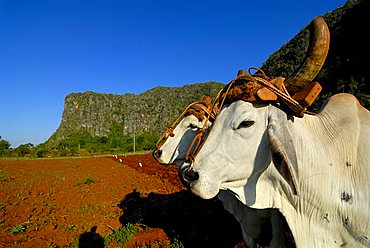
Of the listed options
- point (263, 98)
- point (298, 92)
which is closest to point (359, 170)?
point (298, 92)

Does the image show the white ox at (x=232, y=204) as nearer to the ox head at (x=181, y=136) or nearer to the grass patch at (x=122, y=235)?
the ox head at (x=181, y=136)

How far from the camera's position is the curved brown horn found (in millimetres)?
1693

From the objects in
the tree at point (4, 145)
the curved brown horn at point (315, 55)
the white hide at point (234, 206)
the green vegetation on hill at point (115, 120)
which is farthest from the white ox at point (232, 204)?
the tree at point (4, 145)

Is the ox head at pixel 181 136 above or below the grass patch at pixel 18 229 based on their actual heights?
above

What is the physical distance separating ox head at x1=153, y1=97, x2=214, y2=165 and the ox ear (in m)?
2.46

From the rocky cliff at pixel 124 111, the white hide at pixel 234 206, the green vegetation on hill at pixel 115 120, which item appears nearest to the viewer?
the white hide at pixel 234 206

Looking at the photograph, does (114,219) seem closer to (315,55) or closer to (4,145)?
(315,55)

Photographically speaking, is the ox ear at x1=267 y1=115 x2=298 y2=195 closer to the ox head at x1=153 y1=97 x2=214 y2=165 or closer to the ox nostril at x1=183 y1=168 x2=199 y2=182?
the ox nostril at x1=183 y1=168 x2=199 y2=182

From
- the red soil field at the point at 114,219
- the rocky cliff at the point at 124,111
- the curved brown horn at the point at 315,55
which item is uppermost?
the rocky cliff at the point at 124,111

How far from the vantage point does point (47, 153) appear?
62156mm

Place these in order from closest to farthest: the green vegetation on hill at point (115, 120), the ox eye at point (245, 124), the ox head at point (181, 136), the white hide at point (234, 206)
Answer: the ox eye at point (245, 124) → the white hide at point (234, 206) → the ox head at point (181, 136) → the green vegetation on hill at point (115, 120)

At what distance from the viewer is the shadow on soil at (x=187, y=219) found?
16.7ft

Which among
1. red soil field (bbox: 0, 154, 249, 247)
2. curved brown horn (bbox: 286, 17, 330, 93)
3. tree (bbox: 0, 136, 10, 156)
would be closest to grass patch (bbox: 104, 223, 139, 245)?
red soil field (bbox: 0, 154, 249, 247)

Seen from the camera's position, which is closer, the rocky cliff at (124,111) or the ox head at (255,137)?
the ox head at (255,137)
